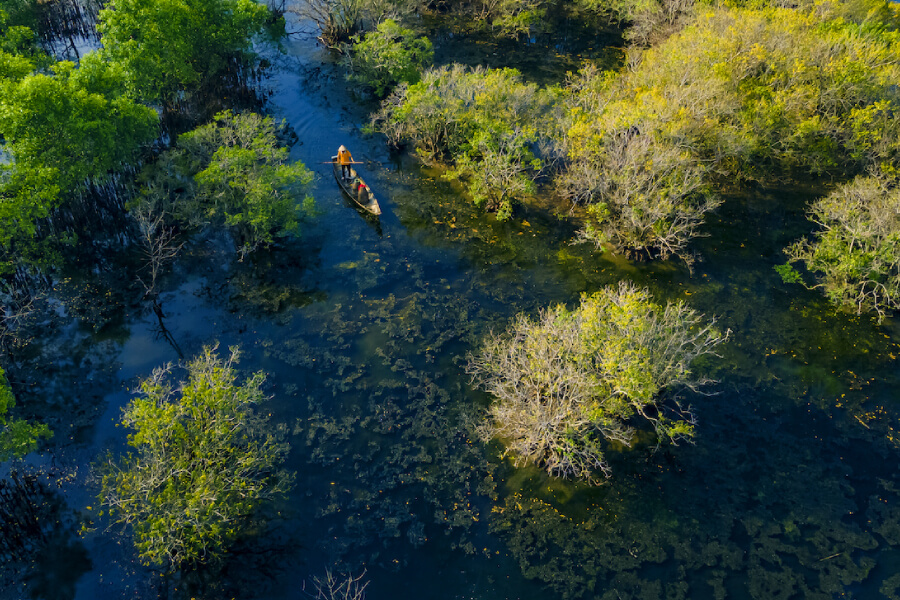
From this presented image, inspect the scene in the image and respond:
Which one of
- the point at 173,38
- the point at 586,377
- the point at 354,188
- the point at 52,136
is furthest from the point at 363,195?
the point at 586,377

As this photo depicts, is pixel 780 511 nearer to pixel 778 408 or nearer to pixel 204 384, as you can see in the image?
pixel 778 408

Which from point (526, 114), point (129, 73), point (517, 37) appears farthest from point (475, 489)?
point (517, 37)

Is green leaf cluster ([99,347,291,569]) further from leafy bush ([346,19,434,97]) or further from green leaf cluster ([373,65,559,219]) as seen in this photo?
leafy bush ([346,19,434,97])

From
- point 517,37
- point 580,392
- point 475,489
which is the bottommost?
point 475,489

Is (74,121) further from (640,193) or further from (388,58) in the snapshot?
(640,193)

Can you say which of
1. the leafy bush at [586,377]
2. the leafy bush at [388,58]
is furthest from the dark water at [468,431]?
the leafy bush at [388,58]
